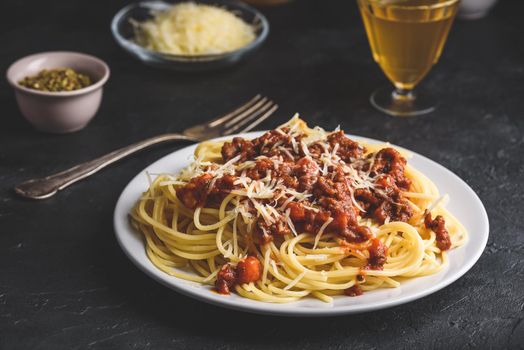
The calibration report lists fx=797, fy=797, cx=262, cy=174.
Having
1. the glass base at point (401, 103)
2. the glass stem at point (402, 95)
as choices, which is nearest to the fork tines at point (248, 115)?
the glass base at point (401, 103)

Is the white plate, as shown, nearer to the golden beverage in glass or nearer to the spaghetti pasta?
the spaghetti pasta

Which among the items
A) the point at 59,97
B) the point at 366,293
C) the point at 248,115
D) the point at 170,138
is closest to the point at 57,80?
A: the point at 59,97

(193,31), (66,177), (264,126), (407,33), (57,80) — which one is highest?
(57,80)

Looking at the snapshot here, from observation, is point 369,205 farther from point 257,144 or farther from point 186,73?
point 186,73

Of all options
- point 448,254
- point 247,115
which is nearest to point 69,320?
point 448,254

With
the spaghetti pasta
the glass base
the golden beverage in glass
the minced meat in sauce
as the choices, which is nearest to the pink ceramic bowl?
the spaghetti pasta

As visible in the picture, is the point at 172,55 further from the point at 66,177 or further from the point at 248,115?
the point at 66,177
